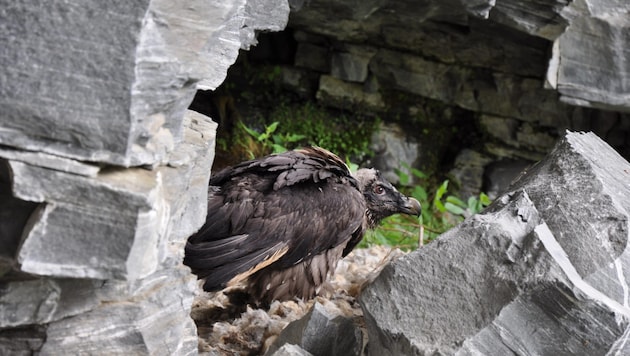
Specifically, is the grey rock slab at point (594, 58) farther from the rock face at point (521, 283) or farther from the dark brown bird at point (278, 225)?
the rock face at point (521, 283)

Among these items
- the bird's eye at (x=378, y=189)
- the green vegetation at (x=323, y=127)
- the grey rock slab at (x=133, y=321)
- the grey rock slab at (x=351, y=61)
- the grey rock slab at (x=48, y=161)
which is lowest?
the green vegetation at (x=323, y=127)

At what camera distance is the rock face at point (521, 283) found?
8.78 ft

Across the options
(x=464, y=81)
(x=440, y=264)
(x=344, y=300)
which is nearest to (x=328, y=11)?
(x=464, y=81)

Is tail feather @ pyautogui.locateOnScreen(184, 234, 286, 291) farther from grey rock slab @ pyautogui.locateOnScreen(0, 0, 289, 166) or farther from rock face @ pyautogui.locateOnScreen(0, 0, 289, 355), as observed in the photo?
grey rock slab @ pyautogui.locateOnScreen(0, 0, 289, 166)

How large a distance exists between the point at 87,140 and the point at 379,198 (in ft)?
9.94

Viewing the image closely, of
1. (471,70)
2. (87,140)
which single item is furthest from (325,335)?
(471,70)

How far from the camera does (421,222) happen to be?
20.9ft

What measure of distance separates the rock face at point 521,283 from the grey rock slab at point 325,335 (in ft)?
0.57

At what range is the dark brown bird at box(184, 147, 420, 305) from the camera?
12.4ft

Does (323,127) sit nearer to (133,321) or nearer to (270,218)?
(270,218)

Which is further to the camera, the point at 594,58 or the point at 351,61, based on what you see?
the point at 351,61

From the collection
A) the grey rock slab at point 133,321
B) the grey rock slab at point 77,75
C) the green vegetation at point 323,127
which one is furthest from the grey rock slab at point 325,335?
the green vegetation at point 323,127

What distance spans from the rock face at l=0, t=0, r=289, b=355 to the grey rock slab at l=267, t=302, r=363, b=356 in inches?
35.0

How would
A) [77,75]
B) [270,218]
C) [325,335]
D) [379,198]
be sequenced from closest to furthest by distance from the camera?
[77,75], [325,335], [270,218], [379,198]
